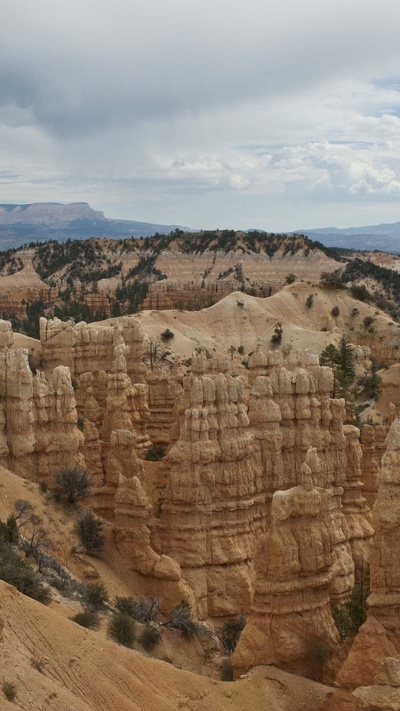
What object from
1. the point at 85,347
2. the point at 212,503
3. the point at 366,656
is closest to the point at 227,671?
the point at 366,656

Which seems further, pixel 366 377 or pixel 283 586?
pixel 366 377

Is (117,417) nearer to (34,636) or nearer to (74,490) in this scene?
(74,490)

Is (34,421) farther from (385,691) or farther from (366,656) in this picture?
(385,691)

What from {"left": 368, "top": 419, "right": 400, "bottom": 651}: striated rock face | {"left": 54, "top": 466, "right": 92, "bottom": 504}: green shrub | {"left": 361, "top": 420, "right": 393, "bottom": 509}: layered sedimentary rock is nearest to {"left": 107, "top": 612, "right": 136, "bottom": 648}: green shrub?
{"left": 368, "top": 419, "right": 400, "bottom": 651}: striated rock face

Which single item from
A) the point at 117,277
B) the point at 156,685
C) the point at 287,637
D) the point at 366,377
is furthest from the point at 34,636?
the point at 117,277

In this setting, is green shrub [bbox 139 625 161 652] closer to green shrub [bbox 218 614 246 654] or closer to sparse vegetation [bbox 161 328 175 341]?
green shrub [bbox 218 614 246 654]

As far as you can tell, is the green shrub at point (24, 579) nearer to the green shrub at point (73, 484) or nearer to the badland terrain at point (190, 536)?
the badland terrain at point (190, 536)
